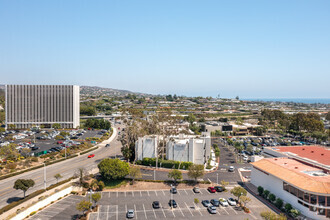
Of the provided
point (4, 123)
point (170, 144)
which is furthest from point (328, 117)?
point (4, 123)

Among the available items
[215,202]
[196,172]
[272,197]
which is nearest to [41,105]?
[196,172]

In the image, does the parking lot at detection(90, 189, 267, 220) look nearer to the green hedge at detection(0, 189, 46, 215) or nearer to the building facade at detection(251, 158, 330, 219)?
the building facade at detection(251, 158, 330, 219)

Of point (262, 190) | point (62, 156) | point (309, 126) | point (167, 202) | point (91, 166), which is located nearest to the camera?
point (167, 202)

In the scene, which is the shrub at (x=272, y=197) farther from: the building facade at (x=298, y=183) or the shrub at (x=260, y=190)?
the shrub at (x=260, y=190)

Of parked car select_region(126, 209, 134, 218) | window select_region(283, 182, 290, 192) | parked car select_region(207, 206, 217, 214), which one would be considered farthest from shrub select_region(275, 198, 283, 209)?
parked car select_region(126, 209, 134, 218)

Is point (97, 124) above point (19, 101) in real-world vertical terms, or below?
below

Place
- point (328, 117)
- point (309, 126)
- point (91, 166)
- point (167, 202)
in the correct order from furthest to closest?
point (328, 117) → point (309, 126) → point (91, 166) → point (167, 202)

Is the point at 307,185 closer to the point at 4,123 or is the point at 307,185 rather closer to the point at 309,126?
the point at 309,126

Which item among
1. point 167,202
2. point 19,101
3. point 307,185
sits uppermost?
point 19,101
